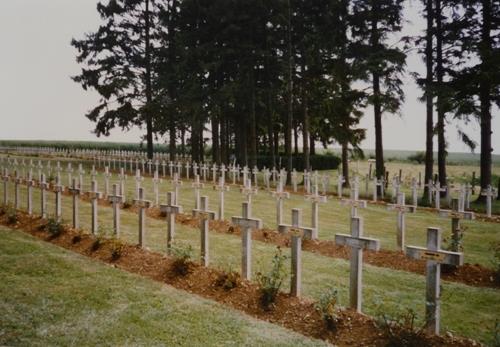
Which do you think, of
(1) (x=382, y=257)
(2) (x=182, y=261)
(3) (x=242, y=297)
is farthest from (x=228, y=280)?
(1) (x=382, y=257)

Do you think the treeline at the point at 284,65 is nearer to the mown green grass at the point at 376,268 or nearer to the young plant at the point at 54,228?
the mown green grass at the point at 376,268

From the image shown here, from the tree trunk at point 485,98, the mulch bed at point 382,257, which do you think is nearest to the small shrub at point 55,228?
the mulch bed at point 382,257

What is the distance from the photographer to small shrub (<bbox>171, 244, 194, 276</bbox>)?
7.85 m

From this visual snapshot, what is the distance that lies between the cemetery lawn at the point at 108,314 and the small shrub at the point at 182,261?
1.95 ft

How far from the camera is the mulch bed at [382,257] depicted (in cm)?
841

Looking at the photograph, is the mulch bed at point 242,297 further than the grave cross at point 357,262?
No

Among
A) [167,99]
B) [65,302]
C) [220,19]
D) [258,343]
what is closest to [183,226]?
[65,302]

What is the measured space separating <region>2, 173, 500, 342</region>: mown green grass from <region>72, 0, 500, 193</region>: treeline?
21.9ft

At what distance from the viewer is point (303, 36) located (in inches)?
934

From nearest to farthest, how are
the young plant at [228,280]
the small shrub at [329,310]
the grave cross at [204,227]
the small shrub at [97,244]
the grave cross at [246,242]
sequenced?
the small shrub at [329,310]
the young plant at [228,280]
the grave cross at [246,242]
the grave cross at [204,227]
the small shrub at [97,244]

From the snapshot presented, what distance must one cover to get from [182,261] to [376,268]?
3929 millimetres

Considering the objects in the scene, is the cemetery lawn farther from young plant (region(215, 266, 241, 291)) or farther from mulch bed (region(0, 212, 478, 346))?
young plant (region(215, 266, 241, 291))

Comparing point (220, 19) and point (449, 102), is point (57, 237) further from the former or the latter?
point (220, 19)

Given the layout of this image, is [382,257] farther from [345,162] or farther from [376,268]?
[345,162]
